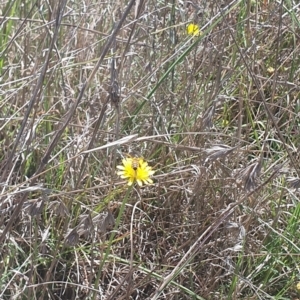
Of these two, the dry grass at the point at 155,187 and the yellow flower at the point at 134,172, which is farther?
the dry grass at the point at 155,187

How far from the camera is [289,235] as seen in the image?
3.99 ft

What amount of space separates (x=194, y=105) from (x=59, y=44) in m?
0.40

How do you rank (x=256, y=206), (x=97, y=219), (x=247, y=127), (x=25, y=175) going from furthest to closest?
1. (x=247, y=127)
2. (x=25, y=175)
3. (x=256, y=206)
4. (x=97, y=219)

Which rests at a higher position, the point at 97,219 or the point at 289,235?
the point at 97,219

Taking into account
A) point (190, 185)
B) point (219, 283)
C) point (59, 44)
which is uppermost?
point (59, 44)

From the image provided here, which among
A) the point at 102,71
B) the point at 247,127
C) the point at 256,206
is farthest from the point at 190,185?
the point at 102,71

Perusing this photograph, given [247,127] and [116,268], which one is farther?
[247,127]

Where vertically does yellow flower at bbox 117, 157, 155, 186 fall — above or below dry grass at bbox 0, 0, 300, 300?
above

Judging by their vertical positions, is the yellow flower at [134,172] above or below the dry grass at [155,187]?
above

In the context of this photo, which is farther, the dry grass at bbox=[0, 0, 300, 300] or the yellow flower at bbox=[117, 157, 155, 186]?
the dry grass at bbox=[0, 0, 300, 300]

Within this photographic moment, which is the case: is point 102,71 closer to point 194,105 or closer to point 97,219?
point 194,105

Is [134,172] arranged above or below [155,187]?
above

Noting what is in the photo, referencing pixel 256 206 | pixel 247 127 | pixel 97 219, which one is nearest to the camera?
pixel 97 219

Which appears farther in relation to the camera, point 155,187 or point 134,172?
point 155,187
